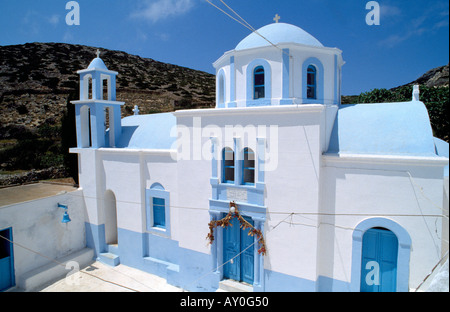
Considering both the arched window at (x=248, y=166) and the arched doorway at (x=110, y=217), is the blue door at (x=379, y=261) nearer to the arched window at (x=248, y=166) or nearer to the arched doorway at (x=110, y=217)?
the arched window at (x=248, y=166)

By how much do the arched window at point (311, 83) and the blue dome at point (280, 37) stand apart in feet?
2.74

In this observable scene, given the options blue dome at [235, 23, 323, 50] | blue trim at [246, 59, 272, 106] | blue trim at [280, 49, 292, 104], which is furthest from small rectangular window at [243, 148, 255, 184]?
blue dome at [235, 23, 323, 50]

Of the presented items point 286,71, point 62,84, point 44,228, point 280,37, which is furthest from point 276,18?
point 62,84

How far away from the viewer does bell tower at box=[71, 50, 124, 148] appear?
1084cm

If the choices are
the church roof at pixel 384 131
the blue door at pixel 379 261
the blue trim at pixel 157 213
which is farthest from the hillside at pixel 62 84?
the blue door at pixel 379 261

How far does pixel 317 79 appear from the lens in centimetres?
873

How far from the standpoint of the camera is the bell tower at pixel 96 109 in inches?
427

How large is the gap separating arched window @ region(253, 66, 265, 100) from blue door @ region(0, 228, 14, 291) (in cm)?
948

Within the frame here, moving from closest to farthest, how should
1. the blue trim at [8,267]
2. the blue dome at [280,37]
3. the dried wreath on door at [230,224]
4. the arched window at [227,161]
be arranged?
the dried wreath on door at [230,224]
the arched window at [227,161]
the blue trim at [8,267]
the blue dome at [280,37]

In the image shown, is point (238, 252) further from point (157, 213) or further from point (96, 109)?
point (96, 109)

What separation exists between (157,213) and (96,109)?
513 centimetres

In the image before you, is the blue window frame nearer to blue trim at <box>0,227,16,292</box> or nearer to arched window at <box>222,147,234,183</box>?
arched window at <box>222,147,234,183</box>

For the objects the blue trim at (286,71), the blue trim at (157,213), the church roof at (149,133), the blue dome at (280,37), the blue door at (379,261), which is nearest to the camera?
the blue door at (379,261)

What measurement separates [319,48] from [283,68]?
4.89ft
